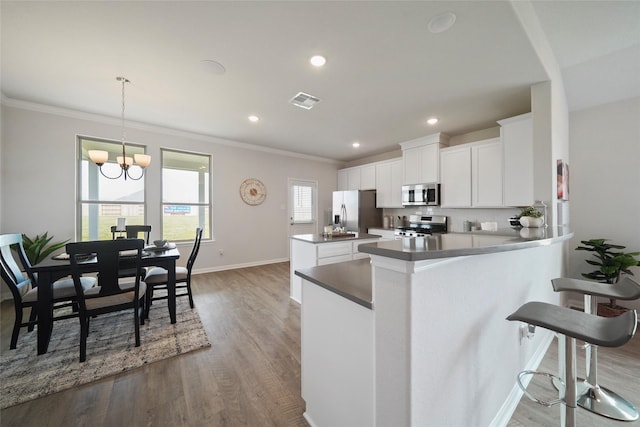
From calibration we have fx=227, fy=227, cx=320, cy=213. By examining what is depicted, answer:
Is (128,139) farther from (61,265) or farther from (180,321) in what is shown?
(180,321)

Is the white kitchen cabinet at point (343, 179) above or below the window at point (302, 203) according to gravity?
above

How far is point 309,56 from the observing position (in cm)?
218

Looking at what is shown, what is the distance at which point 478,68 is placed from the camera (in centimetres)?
231

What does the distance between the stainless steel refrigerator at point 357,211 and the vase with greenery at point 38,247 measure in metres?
4.89

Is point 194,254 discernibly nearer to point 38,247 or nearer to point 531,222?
point 38,247

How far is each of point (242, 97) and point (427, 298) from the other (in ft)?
10.4

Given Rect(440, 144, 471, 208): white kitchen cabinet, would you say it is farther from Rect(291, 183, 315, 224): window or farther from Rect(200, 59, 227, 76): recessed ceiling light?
Rect(200, 59, 227, 76): recessed ceiling light

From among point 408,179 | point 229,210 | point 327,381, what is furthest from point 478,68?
point 229,210

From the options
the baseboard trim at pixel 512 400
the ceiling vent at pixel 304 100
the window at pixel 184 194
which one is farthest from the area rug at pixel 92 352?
the ceiling vent at pixel 304 100

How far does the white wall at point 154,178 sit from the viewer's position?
321 cm

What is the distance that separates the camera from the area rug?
164cm

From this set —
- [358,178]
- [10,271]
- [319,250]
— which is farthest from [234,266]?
[358,178]

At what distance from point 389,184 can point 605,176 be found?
3.09 meters

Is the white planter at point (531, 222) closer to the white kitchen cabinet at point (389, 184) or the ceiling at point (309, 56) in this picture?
the ceiling at point (309, 56)
